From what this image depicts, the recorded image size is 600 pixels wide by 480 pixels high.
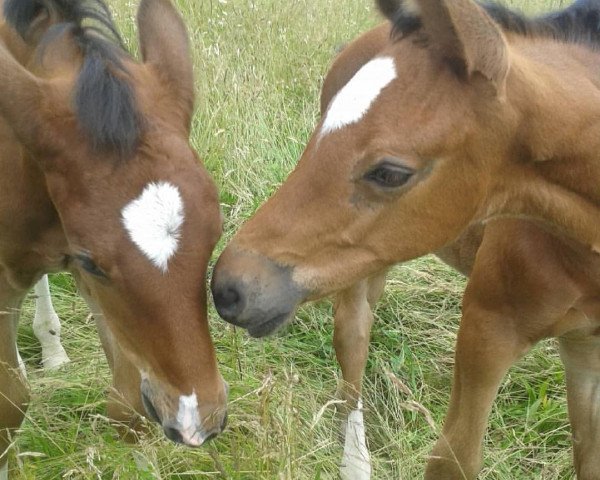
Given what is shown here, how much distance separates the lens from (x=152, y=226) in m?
2.09

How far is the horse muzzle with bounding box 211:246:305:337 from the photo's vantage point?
6.88 ft

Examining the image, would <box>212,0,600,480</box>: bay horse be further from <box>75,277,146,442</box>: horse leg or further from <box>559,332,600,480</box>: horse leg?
<box>75,277,146,442</box>: horse leg

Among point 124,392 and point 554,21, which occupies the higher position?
point 554,21

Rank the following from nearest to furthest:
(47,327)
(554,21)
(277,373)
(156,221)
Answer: (156,221)
(554,21)
(277,373)
(47,327)

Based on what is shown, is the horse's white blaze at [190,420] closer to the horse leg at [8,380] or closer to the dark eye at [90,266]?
the dark eye at [90,266]

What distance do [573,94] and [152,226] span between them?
1165 millimetres

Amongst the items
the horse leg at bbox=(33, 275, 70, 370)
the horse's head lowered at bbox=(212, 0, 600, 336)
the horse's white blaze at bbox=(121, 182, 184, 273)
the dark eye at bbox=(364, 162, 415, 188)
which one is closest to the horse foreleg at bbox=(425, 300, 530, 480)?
the horse's head lowered at bbox=(212, 0, 600, 336)

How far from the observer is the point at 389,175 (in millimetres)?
2061

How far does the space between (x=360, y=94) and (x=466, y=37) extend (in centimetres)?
29

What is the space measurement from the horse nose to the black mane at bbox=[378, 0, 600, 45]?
0.86m

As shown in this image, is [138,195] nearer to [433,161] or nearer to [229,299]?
→ [229,299]

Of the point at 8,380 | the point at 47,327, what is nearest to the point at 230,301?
the point at 8,380

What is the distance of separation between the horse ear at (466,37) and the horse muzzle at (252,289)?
26.6 inches

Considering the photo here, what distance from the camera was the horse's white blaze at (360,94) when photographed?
2.07 meters
